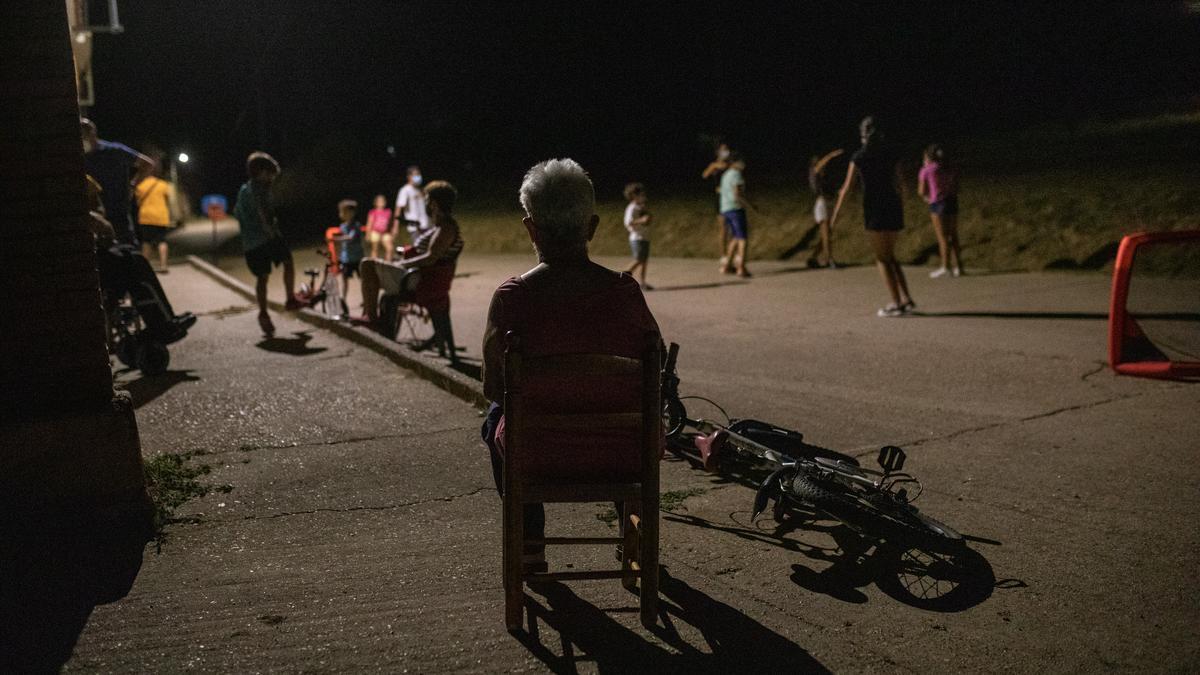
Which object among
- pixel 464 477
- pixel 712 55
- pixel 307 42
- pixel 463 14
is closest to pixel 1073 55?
pixel 712 55

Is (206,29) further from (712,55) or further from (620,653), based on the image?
(620,653)

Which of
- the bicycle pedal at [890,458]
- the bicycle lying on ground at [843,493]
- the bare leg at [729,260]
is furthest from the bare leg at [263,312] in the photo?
the bicycle pedal at [890,458]

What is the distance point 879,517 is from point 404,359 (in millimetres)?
5304

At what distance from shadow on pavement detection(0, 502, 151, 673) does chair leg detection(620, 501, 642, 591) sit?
1.91m

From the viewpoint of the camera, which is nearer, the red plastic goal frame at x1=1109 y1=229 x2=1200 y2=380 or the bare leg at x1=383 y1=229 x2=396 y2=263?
the red plastic goal frame at x1=1109 y1=229 x2=1200 y2=380

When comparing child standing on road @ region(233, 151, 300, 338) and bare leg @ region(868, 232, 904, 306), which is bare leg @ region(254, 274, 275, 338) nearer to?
child standing on road @ region(233, 151, 300, 338)

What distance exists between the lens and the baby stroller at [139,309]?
8.86 metres

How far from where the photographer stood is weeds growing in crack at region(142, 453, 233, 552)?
4953mm

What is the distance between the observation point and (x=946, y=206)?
1483 cm

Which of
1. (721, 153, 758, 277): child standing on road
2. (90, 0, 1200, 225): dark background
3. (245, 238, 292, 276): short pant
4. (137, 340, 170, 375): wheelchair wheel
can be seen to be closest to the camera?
(137, 340, 170, 375): wheelchair wheel

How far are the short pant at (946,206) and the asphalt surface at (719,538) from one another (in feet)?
20.0

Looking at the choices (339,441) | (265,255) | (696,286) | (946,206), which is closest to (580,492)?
(339,441)

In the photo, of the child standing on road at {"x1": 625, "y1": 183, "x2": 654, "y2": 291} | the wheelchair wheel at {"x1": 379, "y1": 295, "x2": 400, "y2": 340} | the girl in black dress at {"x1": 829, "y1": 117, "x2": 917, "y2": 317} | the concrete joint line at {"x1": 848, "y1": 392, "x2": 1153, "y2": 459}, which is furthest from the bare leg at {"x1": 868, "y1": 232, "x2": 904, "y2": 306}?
the wheelchair wheel at {"x1": 379, "y1": 295, "x2": 400, "y2": 340}

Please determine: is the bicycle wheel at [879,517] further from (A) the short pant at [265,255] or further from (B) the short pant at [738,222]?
(B) the short pant at [738,222]
